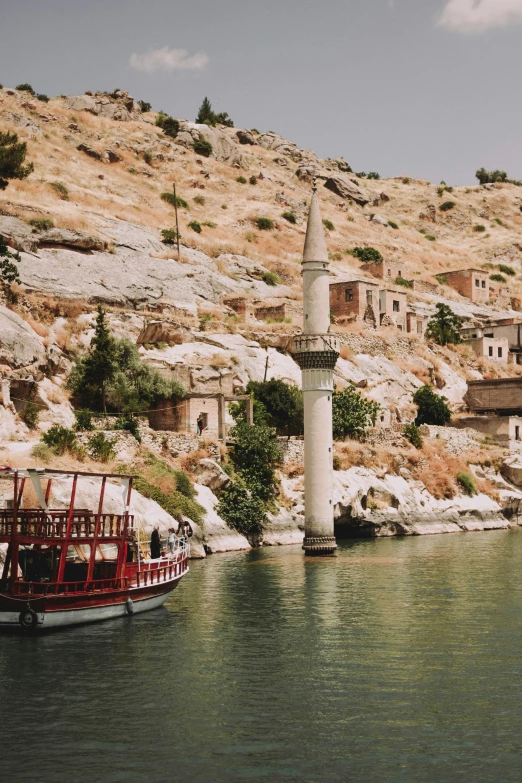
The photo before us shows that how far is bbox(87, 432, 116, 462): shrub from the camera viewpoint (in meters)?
43.7

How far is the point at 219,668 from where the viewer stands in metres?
21.4

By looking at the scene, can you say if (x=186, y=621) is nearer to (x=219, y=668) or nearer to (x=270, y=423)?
(x=219, y=668)

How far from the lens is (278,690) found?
19.6m

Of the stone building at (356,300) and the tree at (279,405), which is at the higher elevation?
the stone building at (356,300)

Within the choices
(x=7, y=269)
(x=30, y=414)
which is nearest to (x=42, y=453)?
(x=30, y=414)

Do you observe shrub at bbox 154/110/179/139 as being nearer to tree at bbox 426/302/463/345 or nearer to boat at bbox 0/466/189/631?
tree at bbox 426/302/463/345

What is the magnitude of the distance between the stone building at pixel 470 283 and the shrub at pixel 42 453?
7107 centimetres

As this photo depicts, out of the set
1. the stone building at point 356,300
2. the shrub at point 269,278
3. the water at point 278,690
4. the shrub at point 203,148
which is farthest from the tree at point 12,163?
the shrub at point 203,148

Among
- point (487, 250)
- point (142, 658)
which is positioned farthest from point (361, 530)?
point (487, 250)

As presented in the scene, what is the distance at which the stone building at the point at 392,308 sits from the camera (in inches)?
3157

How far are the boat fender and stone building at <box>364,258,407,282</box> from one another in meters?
77.5

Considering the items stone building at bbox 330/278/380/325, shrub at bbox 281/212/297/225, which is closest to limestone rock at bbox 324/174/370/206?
shrub at bbox 281/212/297/225

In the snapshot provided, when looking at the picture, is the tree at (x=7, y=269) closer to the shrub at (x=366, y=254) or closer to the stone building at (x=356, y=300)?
the stone building at (x=356, y=300)

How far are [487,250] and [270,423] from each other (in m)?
86.8
